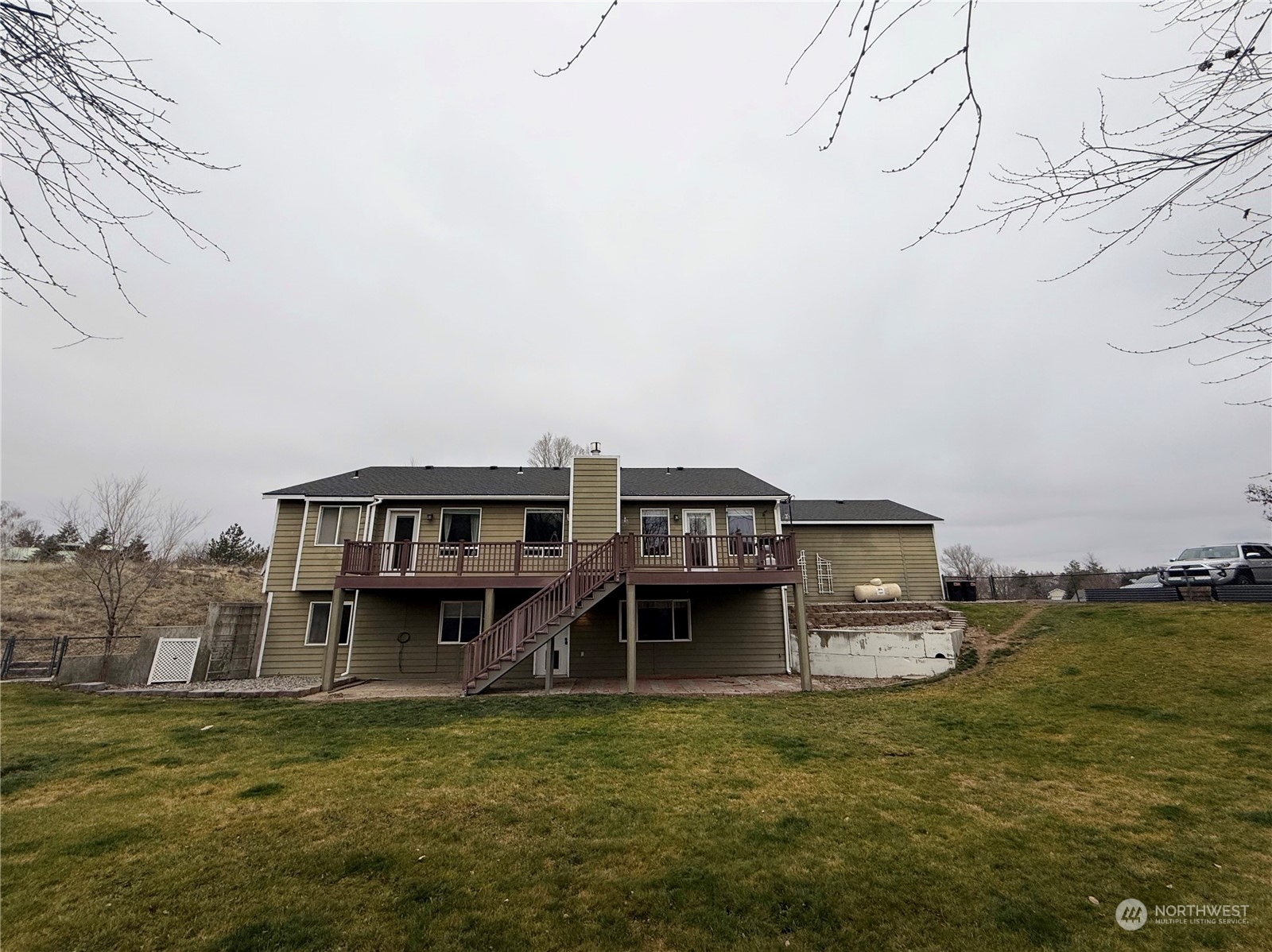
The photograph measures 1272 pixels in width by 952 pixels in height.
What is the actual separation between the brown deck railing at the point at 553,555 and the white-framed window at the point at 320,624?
318 cm

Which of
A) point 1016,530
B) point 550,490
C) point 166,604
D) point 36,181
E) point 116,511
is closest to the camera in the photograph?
point 36,181

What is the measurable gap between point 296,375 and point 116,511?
1290cm

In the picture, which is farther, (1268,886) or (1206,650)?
(1206,650)

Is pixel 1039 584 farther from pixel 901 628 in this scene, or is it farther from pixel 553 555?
pixel 553 555

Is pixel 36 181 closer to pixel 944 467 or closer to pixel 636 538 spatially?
pixel 636 538

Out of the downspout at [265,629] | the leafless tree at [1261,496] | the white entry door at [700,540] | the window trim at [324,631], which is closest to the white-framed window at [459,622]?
the window trim at [324,631]

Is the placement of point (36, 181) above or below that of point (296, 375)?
below

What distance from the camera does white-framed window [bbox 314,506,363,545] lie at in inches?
593

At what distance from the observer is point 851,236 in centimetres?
433

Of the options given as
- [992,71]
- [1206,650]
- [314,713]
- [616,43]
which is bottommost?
[314,713]

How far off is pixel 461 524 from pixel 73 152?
13.5 m

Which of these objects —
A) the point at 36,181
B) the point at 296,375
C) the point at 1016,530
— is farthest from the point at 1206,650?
the point at 1016,530

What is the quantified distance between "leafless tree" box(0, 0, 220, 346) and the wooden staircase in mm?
9899

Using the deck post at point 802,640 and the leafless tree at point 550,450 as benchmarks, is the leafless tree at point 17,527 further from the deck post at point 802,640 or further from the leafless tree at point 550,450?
the deck post at point 802,640
